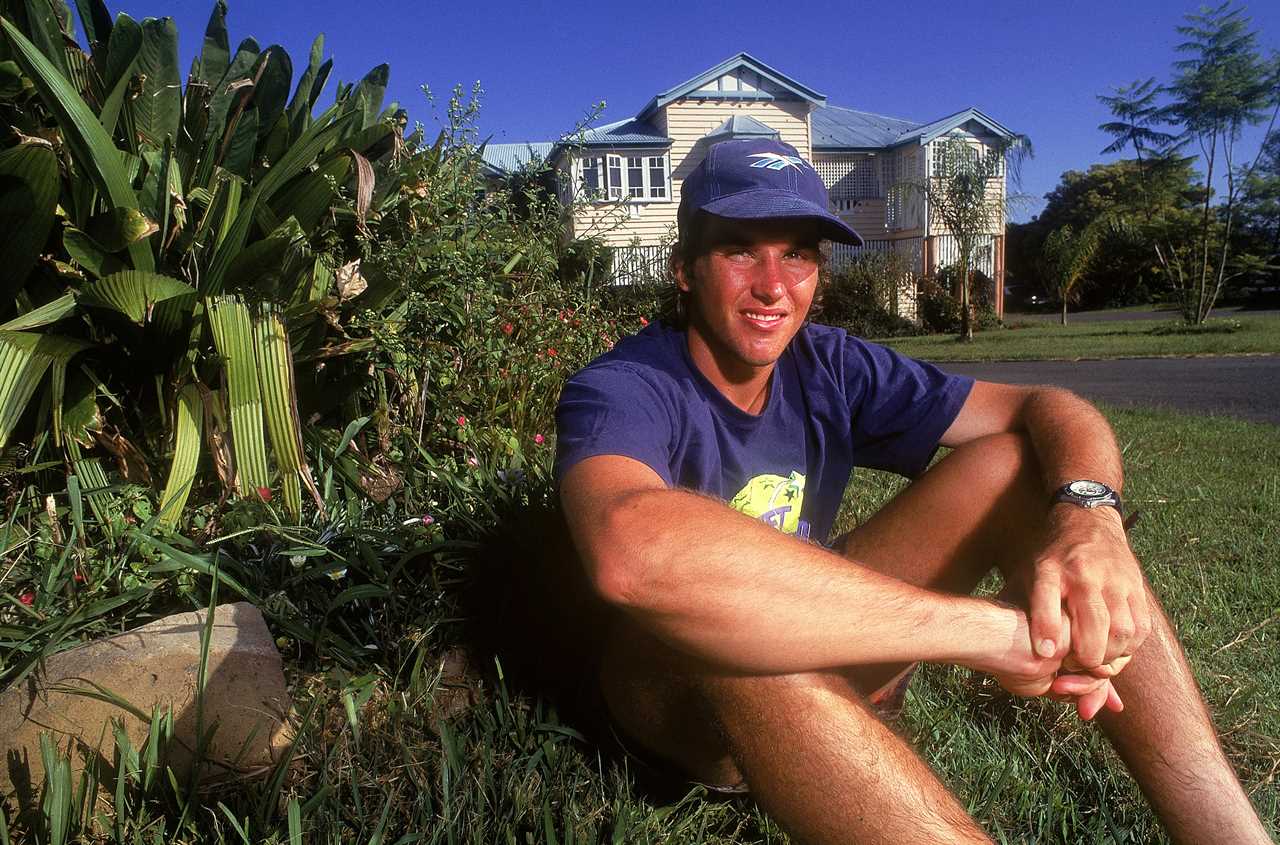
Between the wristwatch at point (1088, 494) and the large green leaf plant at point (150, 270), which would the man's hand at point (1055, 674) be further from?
the large green leaf plant at point (150, 270)

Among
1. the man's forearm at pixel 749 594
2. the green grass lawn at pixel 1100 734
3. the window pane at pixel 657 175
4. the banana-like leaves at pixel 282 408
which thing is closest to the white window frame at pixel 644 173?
the window pane at pixel 657 175

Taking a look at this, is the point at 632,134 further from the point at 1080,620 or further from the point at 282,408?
the point at 1080,620

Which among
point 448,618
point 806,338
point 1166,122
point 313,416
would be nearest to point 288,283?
point 313,416

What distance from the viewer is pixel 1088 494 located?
6.06ft

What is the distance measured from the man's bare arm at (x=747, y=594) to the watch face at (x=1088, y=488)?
1.78 feet

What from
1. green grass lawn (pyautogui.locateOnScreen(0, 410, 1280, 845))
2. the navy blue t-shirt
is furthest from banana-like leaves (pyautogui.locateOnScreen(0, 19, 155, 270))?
the navy blue t-shirt

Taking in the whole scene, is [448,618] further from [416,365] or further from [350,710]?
[416,365]

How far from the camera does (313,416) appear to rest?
2.97 m

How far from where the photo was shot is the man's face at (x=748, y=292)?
211cm

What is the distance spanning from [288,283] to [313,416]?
1.65ft

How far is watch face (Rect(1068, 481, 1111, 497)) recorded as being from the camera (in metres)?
1.85

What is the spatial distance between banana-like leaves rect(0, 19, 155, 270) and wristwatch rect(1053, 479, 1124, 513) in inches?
101

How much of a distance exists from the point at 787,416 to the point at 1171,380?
30.0 ft

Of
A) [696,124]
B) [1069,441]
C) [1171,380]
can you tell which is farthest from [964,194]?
[1069,441]
